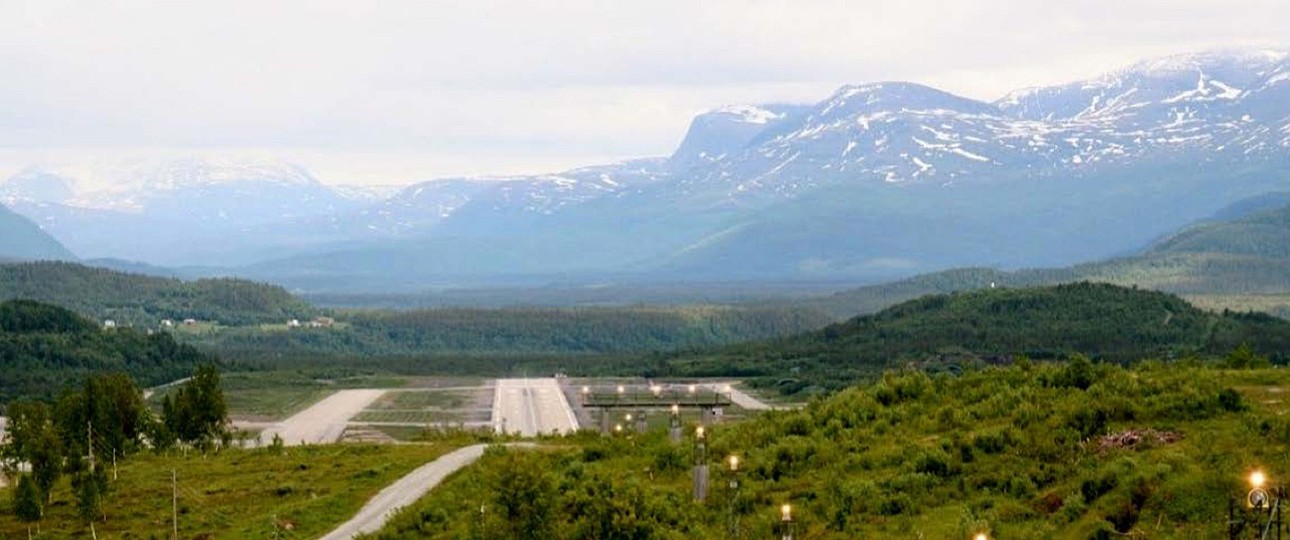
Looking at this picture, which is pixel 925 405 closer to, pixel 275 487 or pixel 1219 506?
pixel 1219 506

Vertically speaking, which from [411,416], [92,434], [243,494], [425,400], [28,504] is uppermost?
[92,434]

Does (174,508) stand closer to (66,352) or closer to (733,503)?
(733,503)

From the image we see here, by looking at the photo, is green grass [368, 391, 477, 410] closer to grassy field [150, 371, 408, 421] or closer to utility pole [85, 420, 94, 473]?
grassy field [150, 371, 408, 421]

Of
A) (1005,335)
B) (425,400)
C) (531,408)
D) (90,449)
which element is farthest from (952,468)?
(1005,335)

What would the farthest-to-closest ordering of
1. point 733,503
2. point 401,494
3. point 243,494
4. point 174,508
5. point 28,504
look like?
point 243,494 → point 28,504 → point 174,508 → point 401,494 → point 733,503

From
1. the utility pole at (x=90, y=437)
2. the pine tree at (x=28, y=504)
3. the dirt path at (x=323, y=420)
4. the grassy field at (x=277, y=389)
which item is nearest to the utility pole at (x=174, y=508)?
the pine tree at (x=28, y=504)

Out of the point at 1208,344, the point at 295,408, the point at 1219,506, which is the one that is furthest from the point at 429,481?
the point at 1208,344

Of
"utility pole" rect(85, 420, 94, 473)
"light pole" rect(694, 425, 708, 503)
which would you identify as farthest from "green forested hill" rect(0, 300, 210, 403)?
"light pole" rect(694, 425, 708, 503)
